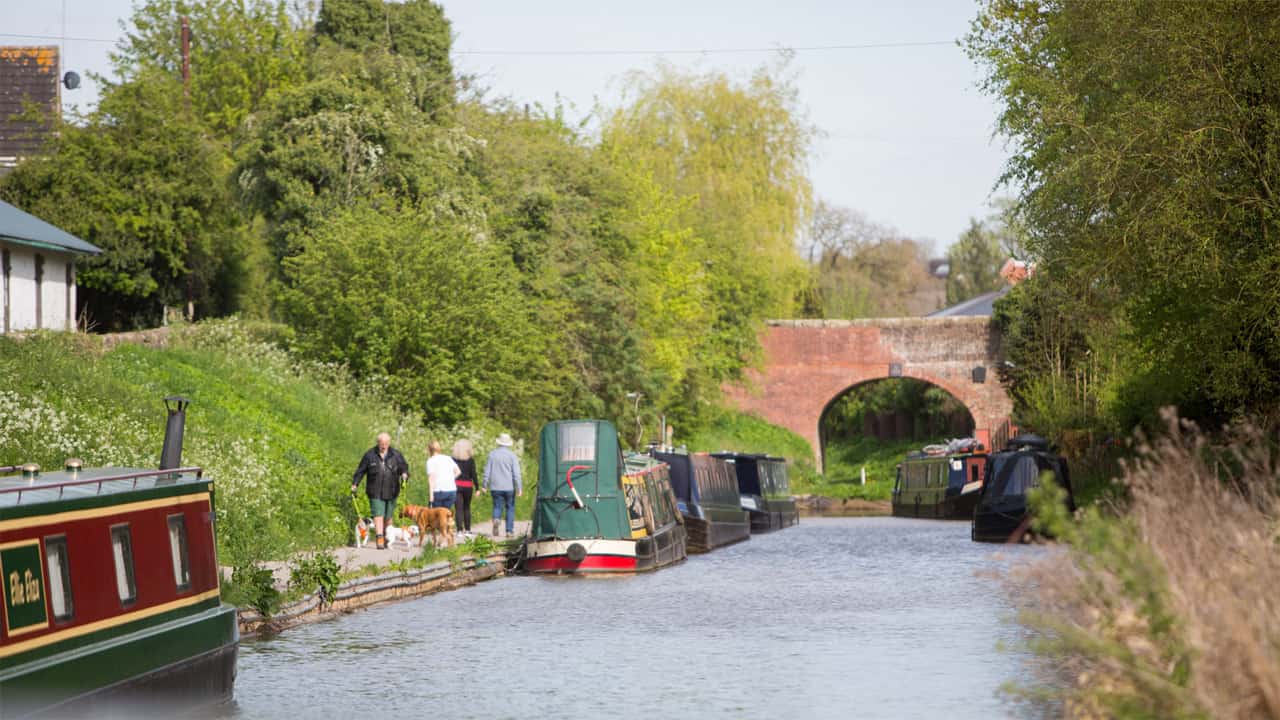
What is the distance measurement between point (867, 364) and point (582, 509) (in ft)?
107

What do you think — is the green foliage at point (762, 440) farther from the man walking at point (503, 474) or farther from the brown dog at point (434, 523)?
the brown dog at point (434, 523)

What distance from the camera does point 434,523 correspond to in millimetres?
20734

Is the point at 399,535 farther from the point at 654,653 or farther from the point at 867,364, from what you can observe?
the point at 867,364

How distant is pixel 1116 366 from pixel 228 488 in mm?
24362

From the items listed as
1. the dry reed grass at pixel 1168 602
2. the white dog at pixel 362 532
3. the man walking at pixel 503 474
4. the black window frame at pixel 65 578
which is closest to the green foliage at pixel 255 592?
the black window frame at pixel 65 578

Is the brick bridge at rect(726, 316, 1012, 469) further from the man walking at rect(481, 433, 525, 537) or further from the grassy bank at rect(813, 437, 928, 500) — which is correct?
the man walking at rect(481, 433, 525, 537)

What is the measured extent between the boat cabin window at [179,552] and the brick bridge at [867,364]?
42.0 metres

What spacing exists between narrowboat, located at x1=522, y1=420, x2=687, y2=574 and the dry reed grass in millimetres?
14094

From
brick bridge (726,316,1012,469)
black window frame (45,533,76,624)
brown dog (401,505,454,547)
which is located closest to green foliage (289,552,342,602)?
brown dog (401,505,454,547)

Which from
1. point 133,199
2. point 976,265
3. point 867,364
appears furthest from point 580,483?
point 976,265

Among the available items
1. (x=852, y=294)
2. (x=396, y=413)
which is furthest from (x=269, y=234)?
(x=852, y=294)

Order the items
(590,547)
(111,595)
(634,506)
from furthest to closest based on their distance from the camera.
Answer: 1. (634,506)
2. (590,547)
3. (111,595)

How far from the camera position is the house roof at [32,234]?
2666 cm

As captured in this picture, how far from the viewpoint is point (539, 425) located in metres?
35.3
